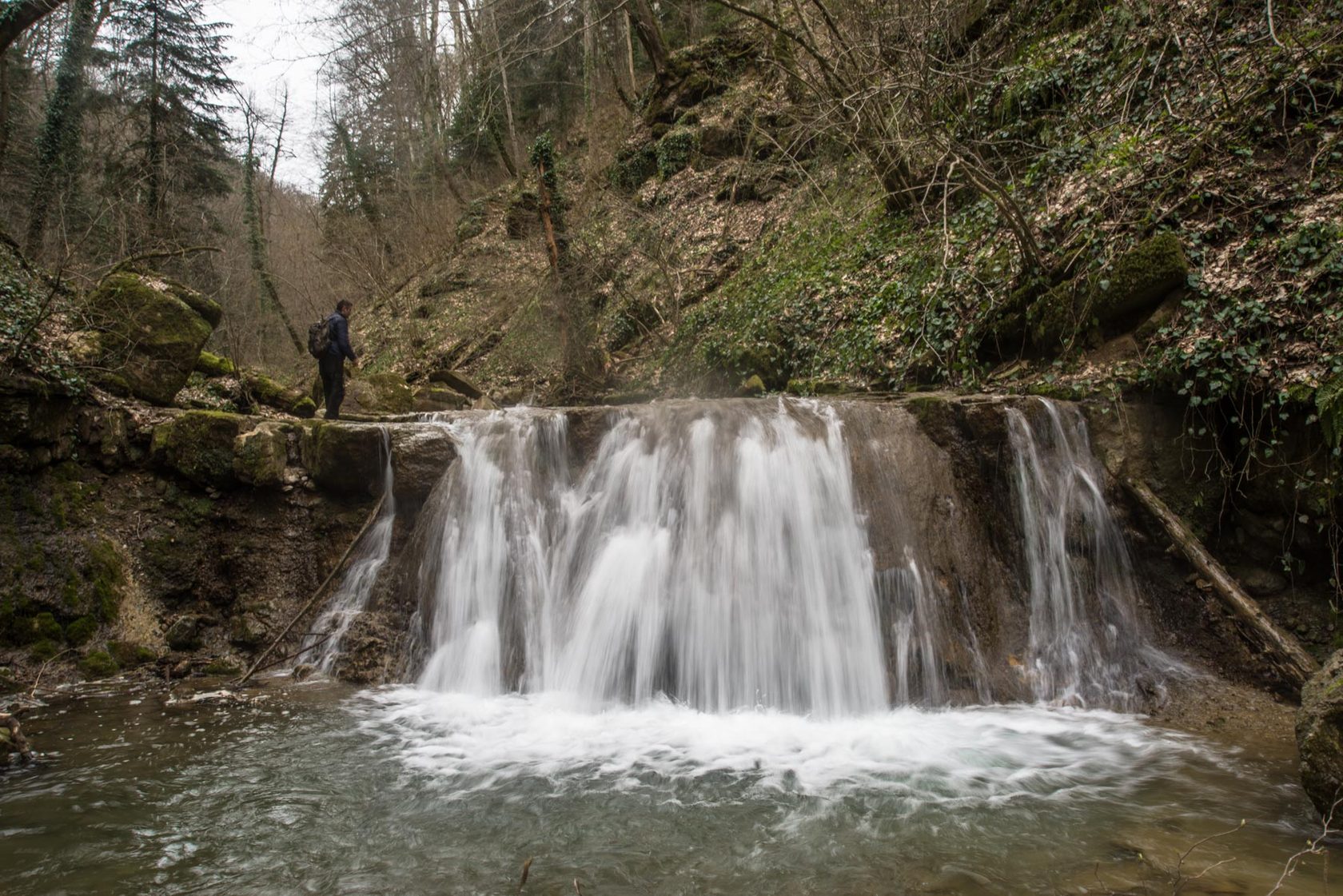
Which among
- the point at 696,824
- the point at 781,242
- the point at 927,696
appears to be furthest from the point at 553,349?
the point at 696,824

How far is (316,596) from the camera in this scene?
6340 mm

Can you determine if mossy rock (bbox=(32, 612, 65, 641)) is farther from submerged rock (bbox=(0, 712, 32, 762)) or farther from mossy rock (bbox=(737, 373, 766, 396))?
mossy rock (bbox=(737, 373, 766, 396))

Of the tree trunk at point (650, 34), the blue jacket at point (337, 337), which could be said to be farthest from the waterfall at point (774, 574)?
the tree trunk at point (650, 34)

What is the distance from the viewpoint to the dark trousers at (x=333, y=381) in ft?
31.5

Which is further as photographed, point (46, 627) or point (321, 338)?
point (321, 338)

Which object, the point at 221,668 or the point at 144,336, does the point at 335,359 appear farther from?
the point at 221,668

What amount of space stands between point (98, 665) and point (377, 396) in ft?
22.8

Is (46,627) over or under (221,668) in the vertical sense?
over

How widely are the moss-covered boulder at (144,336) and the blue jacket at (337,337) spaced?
173 cm

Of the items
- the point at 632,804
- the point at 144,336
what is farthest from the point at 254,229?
the point at 632,804

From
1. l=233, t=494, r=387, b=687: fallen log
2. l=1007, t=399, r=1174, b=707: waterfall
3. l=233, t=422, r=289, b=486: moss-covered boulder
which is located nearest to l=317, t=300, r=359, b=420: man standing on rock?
l=233, t=422, r=289, b=486: moss-covered boulder

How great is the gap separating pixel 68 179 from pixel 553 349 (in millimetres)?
10342

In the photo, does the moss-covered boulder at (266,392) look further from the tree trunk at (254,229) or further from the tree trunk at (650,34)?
the tree trunk at (650,34)

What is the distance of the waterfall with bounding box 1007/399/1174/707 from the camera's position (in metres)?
5.35
